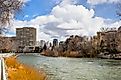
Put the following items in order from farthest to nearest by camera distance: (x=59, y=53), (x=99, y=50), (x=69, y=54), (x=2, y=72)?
(x=59, y=53) < (x=69, y=54) < (x=99, y=50) < (x=2, y=72)

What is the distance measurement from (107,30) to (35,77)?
145499mm

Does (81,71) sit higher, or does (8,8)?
(8,8)

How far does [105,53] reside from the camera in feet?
516

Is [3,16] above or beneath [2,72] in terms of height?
above

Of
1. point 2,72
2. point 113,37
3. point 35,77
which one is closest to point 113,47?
point 113,37

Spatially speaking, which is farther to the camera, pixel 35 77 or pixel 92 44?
pixel 92 44

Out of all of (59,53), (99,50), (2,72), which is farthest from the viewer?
(59,53)

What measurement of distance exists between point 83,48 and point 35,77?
15331 centimetres

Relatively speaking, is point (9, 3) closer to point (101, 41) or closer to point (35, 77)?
point (35, 77)

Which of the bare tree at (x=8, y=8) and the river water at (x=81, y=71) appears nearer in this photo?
the bare tree at (x=8, y=8)

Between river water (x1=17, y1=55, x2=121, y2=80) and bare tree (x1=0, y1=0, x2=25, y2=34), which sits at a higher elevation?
bare tree (x1=0, y1=0, x2=25, y2=34)

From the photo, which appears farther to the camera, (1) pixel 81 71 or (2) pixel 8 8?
(1) pixel 81 71

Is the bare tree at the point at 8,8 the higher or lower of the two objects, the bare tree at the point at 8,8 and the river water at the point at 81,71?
the higher

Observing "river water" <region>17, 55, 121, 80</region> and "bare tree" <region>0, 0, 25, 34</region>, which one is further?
"river water" <region>17, 55, 121, 80</region>
